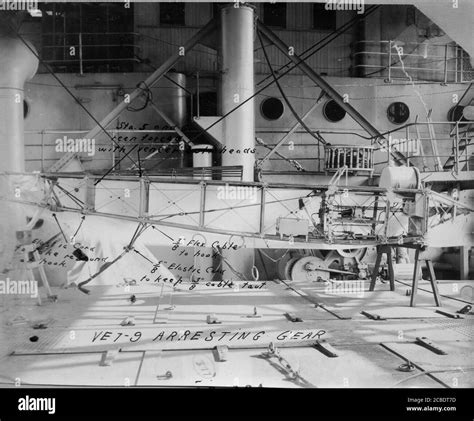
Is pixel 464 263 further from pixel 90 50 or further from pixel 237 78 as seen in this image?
pixel 90 50

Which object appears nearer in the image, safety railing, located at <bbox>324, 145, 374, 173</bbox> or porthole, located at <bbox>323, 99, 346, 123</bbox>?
safety railing, located at <bbox>324, 145, 374, 173</bbox>

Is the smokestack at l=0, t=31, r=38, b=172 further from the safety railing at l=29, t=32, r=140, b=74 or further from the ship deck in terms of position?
the safety railing at l=29, t=32, r=140, b=74

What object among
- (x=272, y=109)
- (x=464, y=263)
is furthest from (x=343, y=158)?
(x=464, y=263)

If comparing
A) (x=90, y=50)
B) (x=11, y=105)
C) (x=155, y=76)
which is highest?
(x=90, y=50)

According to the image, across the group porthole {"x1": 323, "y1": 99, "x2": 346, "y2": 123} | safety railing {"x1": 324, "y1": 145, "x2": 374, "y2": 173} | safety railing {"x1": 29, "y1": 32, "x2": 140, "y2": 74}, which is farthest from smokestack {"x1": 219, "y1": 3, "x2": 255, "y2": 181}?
porthole {"x1": 323, "y1": 99, "x2": 346, "y2": 123}

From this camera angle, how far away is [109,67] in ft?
31.9

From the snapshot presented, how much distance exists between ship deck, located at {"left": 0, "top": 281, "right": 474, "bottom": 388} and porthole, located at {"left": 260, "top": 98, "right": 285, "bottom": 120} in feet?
16.5

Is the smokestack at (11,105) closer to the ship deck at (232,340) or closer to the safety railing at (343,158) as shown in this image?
the ship deck at (232,340)

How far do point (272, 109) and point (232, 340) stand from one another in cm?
684

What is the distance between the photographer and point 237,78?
22.2 feet

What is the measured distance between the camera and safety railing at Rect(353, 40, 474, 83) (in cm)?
1068

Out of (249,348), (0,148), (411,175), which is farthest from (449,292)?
(0,148)

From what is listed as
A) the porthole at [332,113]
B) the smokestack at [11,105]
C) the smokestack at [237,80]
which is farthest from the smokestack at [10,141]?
the porthole at [332,113]
